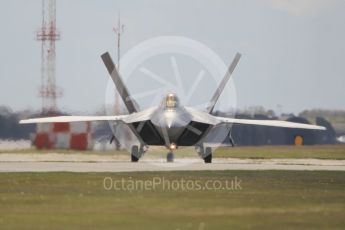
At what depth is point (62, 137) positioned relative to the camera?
60094mm

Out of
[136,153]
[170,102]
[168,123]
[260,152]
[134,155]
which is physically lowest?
[260,152]

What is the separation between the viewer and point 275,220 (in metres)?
20.6

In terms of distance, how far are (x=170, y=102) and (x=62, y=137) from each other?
13.1 meters

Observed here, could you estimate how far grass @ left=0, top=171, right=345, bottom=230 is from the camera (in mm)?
19859

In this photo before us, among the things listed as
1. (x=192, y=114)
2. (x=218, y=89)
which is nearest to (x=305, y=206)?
(x=192, y=114)

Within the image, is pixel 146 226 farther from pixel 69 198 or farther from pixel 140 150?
pixel 140 150

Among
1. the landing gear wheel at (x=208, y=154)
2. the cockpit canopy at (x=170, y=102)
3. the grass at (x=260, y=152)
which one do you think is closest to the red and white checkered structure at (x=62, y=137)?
the grass at (x=260, y=152)

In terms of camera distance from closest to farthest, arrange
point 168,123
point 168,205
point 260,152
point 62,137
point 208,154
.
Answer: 1. point 168,205
2. point 168,123
3. point 208,154
4. point 62,137
5. point 260,152

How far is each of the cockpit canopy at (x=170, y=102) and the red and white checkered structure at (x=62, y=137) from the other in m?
11.9

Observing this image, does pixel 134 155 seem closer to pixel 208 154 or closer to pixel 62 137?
pixel 208 154

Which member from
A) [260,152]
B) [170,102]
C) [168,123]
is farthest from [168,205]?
[260,152]

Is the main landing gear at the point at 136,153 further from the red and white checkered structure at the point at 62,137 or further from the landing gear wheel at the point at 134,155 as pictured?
the red and white checkered structure at the point at 62,137

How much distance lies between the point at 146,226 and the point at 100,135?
43.1 m

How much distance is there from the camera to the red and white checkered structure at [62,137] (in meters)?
59.6
